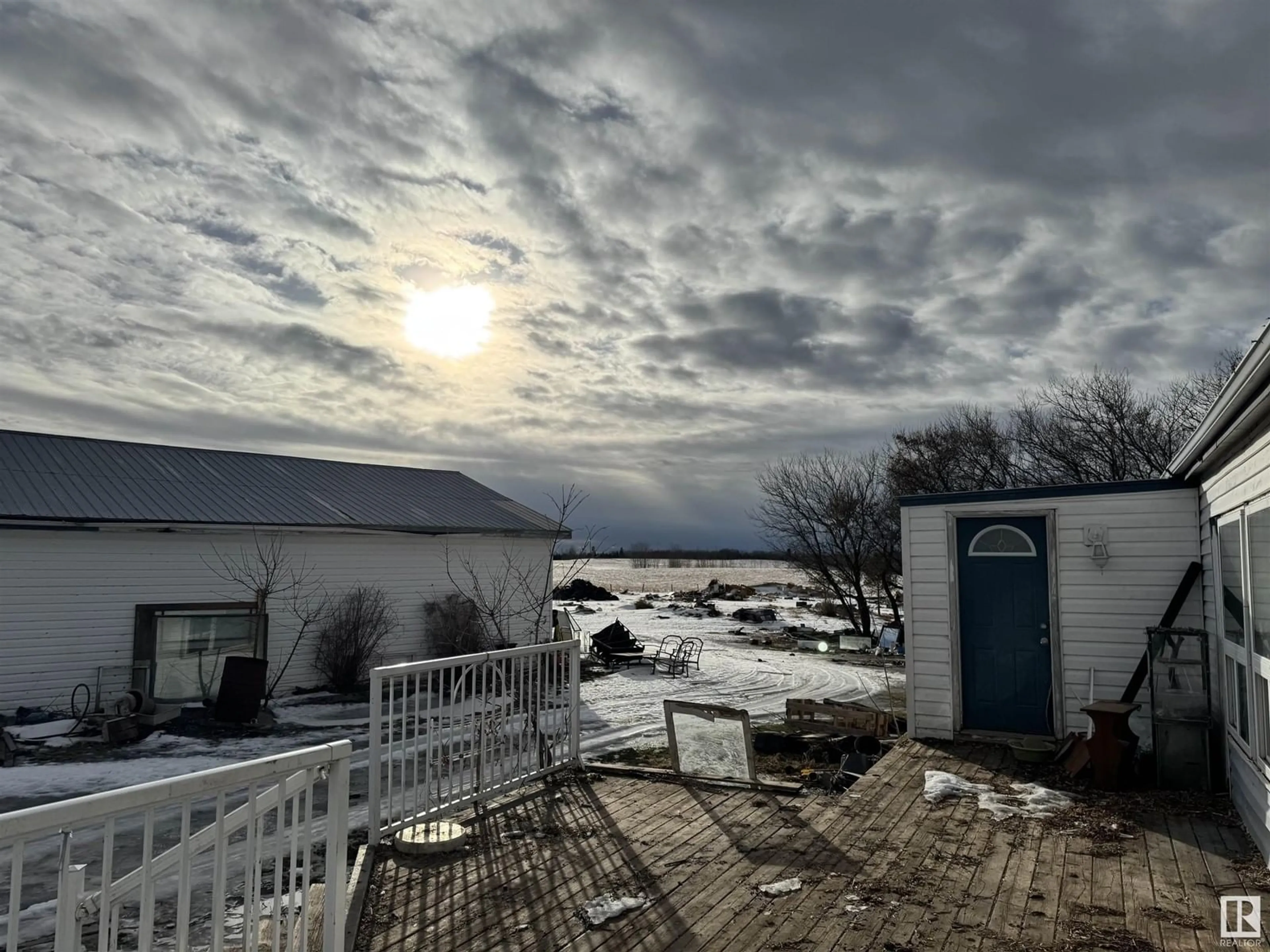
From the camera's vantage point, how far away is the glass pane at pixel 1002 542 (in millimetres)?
7906

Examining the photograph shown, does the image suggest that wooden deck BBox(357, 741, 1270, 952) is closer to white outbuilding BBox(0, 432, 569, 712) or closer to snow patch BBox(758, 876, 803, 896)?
snow patch BBox(758, 876, 803, 896)

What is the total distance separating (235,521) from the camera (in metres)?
14.3

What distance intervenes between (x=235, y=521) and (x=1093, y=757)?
13256mm

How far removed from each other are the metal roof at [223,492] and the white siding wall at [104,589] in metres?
0.35

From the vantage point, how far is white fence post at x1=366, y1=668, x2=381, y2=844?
15.9ft

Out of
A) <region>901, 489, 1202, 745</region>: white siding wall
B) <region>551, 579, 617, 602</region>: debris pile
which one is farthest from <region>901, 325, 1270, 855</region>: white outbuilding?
<region>551, 579, 617, 602</region>: debris pile

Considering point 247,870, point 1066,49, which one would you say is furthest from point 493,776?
point 1066,49

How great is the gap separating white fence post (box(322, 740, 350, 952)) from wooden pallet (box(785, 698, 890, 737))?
23.2 feet

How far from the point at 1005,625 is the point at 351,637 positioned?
11646 millimetres

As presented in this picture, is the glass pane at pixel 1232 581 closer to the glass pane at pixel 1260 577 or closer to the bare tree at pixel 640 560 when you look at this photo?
the glass pane at pixel 1260 577

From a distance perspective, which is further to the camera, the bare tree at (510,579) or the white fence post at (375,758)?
the bare tree at (510,579)

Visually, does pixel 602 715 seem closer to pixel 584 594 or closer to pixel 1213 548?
pixel 1213 548

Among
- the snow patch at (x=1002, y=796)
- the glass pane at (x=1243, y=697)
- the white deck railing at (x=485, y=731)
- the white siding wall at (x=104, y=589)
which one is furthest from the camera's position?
the white siding wall at (x=104, y=589)

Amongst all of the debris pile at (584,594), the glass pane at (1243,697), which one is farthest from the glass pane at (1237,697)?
the debris pile at (584,594)
